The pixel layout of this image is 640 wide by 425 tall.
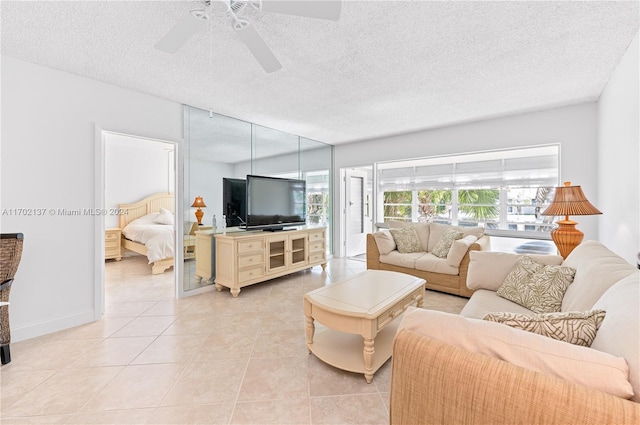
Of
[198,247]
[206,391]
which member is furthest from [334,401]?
[198,247]

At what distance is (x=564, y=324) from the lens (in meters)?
0.96

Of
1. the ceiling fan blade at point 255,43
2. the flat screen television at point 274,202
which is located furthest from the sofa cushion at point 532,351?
the flat screen television at point 274,202

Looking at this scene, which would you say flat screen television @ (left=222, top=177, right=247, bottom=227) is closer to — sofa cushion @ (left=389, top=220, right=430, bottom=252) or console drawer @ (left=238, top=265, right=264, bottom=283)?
console drawer @ (left=238, top=265, right=264, bottom=283)

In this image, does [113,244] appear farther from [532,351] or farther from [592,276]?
[592,276]

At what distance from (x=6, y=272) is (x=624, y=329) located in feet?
11.1

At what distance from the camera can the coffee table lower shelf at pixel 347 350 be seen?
72.2 inches

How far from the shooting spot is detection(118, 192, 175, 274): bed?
453cm

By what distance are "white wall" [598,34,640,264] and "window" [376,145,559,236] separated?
0.88 meters

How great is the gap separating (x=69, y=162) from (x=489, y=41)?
3.87 m

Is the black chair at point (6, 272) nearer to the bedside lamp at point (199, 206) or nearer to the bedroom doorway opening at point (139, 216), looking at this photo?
the bedroom doorway opening at point (139, 216)

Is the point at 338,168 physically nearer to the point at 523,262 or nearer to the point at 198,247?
the point at 198,247

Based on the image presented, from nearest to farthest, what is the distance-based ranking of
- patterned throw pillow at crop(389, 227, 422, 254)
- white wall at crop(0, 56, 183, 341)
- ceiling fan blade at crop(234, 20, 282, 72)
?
ceiling fan blade at crop(234, 20, 282, 72)
white wall at crop(0, 56, 183, 341)
patterned throw pillow at crop(389, 227, 422, 254)

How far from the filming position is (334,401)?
63.6 inches

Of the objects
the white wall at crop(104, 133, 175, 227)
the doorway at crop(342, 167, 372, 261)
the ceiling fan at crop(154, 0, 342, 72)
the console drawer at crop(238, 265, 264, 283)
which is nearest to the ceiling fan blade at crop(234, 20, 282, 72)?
the ceiling fan at crop(154, 0, 342, 72)
